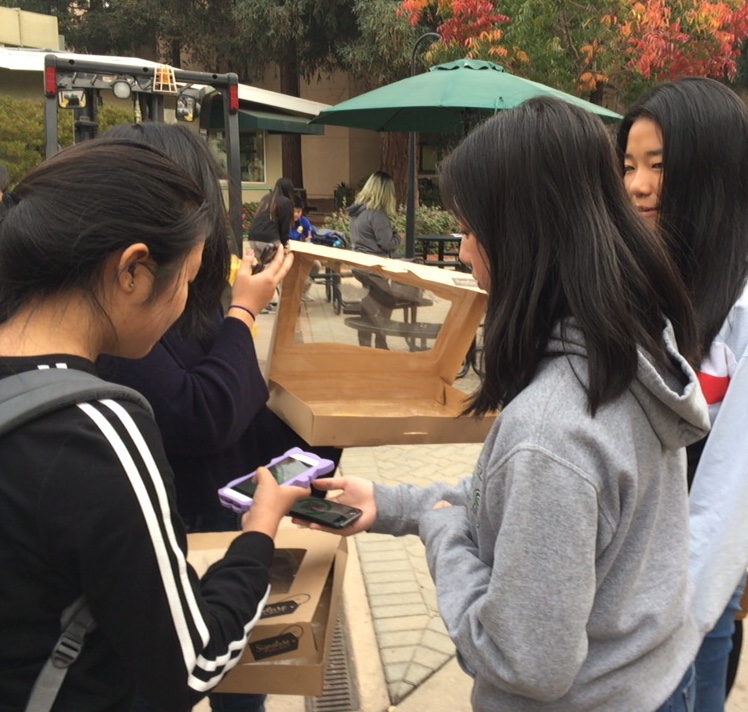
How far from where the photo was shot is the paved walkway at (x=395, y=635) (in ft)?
8.79

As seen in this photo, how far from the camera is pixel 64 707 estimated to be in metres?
1.03

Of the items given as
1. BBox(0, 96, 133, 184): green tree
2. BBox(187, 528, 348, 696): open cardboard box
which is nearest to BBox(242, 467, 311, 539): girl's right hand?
BBox(187, 528, 348, 696): open cardboard box

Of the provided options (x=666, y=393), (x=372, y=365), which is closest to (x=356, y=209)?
(x=372, y=365)

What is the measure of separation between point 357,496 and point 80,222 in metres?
0.79

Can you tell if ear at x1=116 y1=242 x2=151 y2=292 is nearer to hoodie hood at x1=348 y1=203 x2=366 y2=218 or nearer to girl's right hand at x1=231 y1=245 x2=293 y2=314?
girl's right hand at x1=231 y1=245 x2=293 y2=314

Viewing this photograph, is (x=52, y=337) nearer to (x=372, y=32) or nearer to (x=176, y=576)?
(x=176, y=576)

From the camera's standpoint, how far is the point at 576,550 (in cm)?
99

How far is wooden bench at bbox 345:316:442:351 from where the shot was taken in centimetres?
220

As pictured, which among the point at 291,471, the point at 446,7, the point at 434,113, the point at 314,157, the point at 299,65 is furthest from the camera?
the point at 314,157

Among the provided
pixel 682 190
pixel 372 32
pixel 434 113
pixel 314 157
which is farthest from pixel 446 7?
pixel 314 157

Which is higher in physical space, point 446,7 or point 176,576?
point 446,7

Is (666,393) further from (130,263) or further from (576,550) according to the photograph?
(130,263)

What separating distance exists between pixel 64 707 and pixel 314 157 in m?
23.8

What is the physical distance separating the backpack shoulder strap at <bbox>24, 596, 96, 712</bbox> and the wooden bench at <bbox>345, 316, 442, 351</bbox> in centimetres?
131
